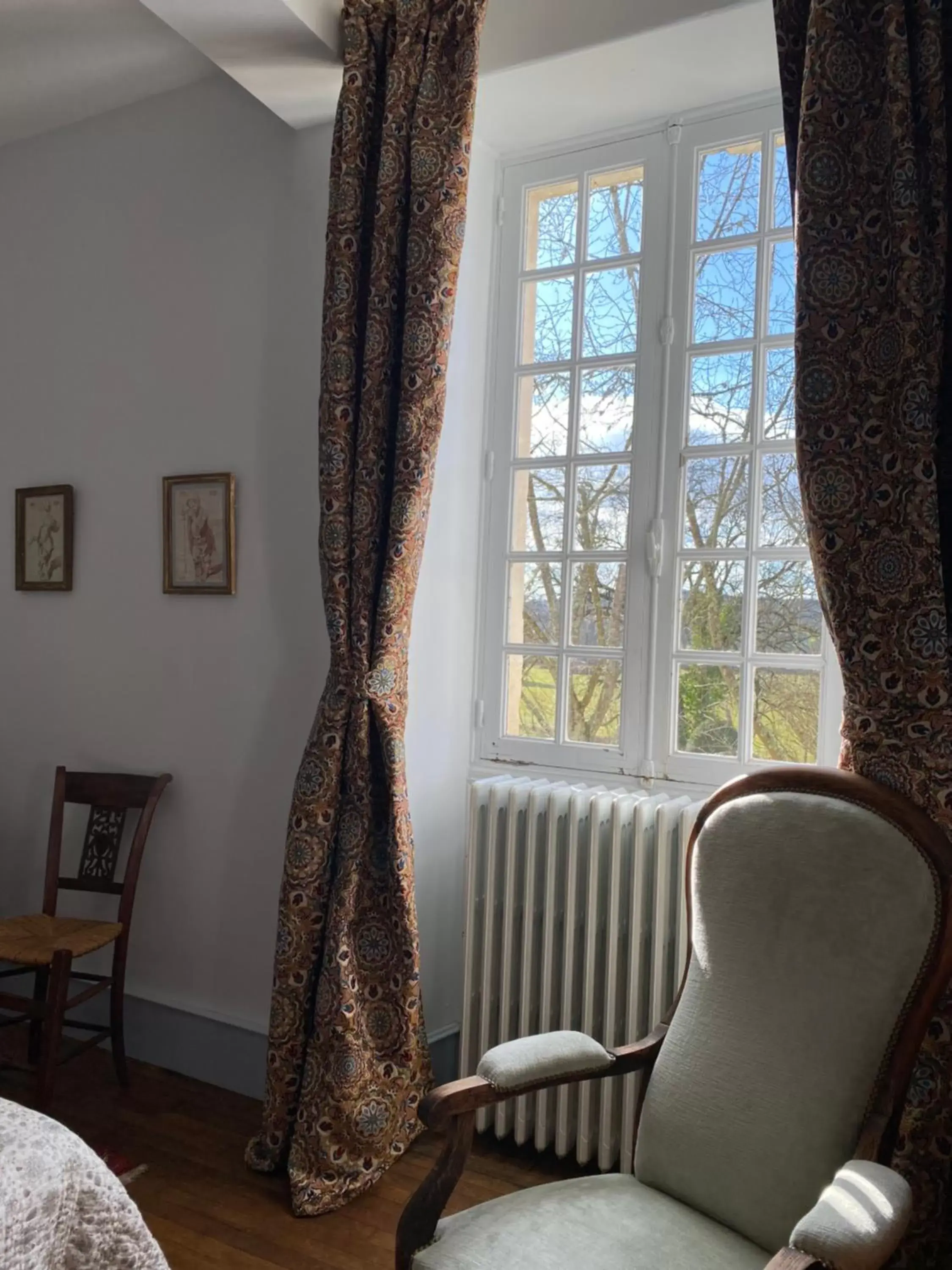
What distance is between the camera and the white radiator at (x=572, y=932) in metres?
2.31

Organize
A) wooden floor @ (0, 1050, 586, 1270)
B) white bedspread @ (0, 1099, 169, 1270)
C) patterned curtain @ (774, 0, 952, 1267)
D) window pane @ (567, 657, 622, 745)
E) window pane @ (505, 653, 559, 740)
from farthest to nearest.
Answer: window pane @ (505, 653, 559, 740) → window pane @ (567, 657, 622, 745) → wooden floor @ (0, 1050, 586, 1270) → patterned curtain @ (774, 0, 952, 1267) → white bedspread @ (0, 1099, 169, 1270)

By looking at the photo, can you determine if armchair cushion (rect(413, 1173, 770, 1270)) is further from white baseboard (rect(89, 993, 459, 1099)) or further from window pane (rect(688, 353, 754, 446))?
window pane (rect(688, 353, 754, 446))

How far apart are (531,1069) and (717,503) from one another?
1.49 meters

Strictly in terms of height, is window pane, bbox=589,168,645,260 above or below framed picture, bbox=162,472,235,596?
above

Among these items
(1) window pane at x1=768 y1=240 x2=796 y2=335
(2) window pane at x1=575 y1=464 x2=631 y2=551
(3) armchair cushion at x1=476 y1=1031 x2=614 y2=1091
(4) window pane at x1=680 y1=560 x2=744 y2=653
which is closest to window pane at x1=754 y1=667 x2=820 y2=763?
(4) window pane at x1=680 y1=560 x2=744 y2=653

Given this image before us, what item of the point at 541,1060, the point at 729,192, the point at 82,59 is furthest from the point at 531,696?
the point at 82,59

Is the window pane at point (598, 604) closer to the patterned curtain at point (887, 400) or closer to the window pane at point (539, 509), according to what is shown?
the window pane at point (539, 509)

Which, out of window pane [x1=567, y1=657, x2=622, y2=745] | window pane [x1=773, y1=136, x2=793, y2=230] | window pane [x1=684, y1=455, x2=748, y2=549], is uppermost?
window pane [x1=773, y1=136, x2=793, y2=230]

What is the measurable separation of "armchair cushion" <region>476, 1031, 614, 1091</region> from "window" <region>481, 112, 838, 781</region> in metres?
0.96

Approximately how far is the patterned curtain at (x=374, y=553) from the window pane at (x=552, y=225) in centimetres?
48

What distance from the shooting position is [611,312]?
2721 mm

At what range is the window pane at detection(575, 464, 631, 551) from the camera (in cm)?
268

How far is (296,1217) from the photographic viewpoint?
2.22 m

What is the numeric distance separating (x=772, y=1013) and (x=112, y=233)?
9.87 feet
